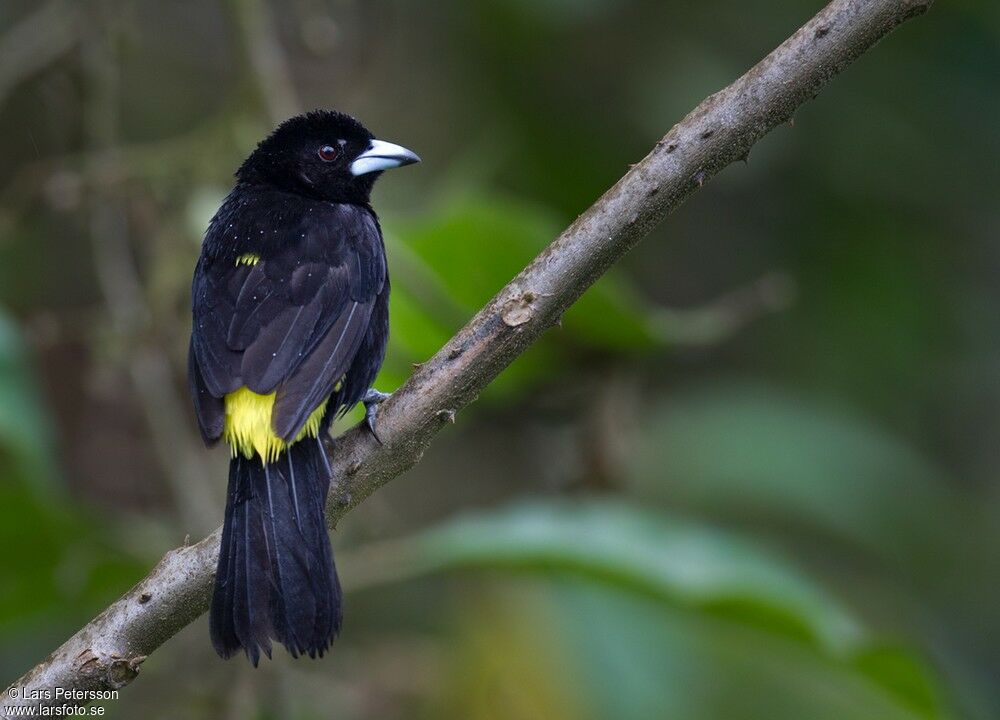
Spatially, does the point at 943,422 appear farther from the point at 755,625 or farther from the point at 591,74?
the point at 755,625

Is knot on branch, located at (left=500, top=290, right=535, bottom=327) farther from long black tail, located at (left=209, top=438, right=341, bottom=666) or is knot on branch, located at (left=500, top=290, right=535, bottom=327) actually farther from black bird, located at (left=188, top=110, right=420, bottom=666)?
long black tail, located at (left=209, top=438, right=341, bottom=666)

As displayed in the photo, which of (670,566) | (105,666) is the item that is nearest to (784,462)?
(670,566)

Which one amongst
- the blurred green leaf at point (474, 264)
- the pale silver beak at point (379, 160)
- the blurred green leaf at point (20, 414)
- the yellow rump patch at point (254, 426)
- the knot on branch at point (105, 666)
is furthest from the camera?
the blurred green leaf at point (474, 264)

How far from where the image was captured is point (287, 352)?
2.77 meters

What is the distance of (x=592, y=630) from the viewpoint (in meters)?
4.04

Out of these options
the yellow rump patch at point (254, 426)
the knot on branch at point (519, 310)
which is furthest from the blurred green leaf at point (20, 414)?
the knot on branch at point (519, 310)

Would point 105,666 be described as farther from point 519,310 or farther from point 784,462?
point 784,462

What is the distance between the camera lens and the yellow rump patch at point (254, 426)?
2.65 metres

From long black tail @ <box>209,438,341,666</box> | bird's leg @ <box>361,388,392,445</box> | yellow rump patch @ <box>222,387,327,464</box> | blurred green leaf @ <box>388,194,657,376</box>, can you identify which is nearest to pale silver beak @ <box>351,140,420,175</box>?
blurred green leaf @ <box>388,194,657,376</box>

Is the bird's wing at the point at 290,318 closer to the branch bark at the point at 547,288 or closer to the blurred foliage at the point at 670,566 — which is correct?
the branch bark at the point at 547,288

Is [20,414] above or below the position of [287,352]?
above

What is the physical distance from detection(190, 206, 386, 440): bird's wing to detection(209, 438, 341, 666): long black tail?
0.37 feet

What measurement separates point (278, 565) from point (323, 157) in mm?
1446

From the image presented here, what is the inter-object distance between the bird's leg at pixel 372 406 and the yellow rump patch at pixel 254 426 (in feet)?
0.41
